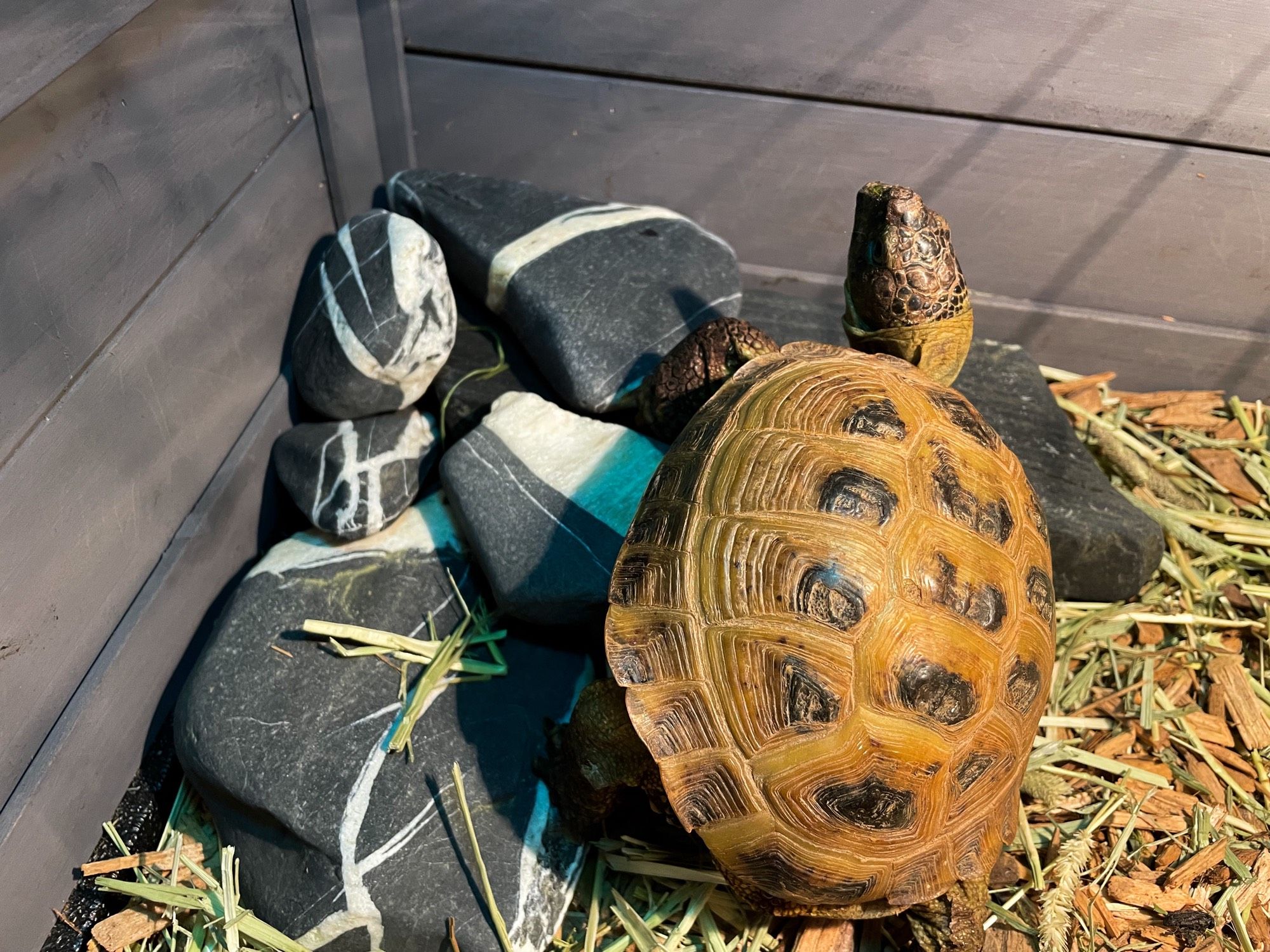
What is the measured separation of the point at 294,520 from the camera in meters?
3.14

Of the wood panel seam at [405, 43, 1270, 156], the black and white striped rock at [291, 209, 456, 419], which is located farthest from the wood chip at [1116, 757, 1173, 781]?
the black and white striped rock at [291, 209, 456, 419]

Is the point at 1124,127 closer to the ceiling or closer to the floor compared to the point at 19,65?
closer to the floor

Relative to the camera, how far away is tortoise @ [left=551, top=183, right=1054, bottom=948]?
6.02 feet

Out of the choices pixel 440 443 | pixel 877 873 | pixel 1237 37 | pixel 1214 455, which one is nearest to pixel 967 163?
pixel 1237 37

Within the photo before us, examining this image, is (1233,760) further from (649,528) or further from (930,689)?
(649,528)

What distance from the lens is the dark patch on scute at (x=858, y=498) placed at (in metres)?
1.94

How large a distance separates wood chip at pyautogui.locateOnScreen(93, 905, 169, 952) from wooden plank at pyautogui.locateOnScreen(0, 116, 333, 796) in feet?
1.53

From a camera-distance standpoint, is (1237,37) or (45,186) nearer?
(45,186)

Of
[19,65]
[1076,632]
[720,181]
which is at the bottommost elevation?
[1076,632]

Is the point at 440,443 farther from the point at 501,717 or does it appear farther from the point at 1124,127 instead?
the point at 1124,127

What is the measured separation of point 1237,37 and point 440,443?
2.79m

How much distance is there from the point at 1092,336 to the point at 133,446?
329 centimetres

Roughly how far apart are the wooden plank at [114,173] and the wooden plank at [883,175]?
853 millimetres

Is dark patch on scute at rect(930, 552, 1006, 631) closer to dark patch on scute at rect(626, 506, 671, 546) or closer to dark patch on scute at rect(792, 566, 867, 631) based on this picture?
dark patch on scute at rect(792, 566, 867, 631)
